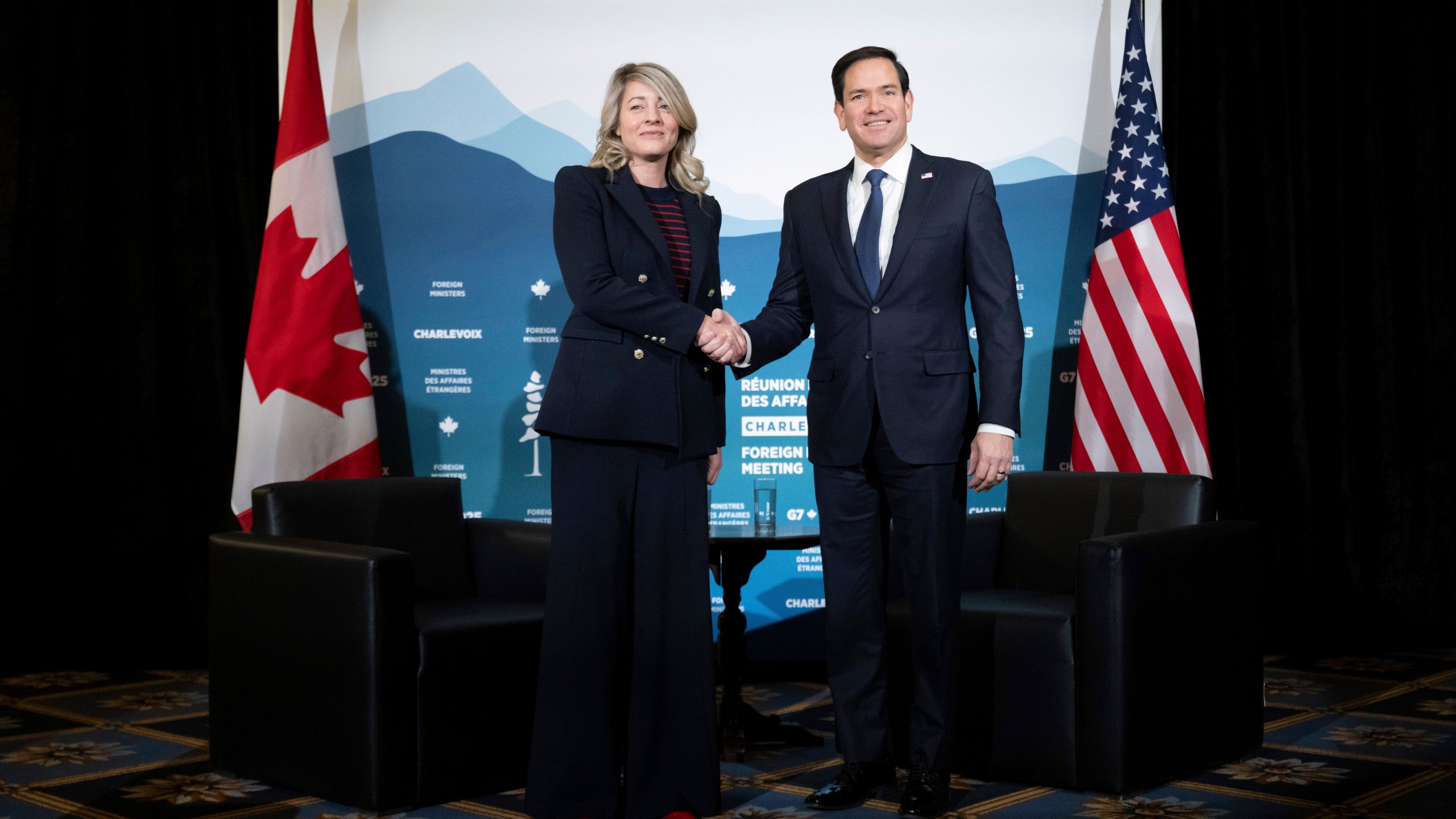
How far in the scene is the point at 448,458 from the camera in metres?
4.30

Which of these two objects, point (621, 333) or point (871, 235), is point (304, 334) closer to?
point (621, 333)

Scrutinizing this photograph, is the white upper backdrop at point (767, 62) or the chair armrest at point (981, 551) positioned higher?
the white upper backdrop at point (767, 62)

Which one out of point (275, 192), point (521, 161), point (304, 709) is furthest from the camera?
point (521, 161)

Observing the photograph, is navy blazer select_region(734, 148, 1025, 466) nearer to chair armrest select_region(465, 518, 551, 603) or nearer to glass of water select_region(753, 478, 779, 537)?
glass of water select_region(753, 478, 779, 537)

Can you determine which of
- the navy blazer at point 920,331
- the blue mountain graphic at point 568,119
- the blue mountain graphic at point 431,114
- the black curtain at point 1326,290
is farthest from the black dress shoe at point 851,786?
the blue mountain graphic at point 431,114

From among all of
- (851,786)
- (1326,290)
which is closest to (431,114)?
(851,786)

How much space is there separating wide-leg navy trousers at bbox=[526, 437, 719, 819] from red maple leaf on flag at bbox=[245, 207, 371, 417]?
1.93 m

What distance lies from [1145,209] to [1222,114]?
65 cm

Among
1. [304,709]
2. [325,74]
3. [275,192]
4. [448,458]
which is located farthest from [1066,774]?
[325,74]

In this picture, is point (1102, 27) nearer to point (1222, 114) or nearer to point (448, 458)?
point (1222, 114)

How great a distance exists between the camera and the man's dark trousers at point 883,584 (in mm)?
2516

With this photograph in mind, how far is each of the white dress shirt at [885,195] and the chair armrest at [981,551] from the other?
0.83 m

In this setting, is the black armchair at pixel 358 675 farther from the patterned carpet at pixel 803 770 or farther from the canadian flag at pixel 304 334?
the canadian flag at pixel 304 334

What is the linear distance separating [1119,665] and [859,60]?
4.81 ft
